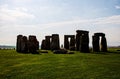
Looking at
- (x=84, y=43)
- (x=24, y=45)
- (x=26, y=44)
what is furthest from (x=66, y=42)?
(x=24, y=45)

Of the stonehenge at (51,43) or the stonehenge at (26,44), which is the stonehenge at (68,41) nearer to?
the stonehenge at (51,43)

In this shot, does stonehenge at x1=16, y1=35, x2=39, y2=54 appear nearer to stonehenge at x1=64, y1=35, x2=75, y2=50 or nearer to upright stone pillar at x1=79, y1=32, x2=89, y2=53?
upright stone pillar at x1=79, y1=32, x2=89, y2=53

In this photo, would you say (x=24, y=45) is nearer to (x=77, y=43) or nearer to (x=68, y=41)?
(x=77, y=43)

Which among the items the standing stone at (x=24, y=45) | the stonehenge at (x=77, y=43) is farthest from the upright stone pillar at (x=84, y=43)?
the standing stone at (x=24, y=45)

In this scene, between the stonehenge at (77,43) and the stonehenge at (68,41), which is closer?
the stonehenge at (77,43)

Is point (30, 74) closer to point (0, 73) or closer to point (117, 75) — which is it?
point (0, 73)

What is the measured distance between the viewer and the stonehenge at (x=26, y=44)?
4175 centimetres

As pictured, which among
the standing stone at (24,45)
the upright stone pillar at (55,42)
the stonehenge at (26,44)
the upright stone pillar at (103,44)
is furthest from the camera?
the upright stone pillar at (55,42)

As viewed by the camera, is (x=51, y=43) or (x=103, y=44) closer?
(x=103, y=44)

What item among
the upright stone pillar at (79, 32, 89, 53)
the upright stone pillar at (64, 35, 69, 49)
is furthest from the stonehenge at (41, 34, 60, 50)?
the upright stone pillar at (79, 32, 89, 53)

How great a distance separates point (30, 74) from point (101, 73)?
543 cm

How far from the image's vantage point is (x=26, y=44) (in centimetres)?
4291

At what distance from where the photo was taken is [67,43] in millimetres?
58188

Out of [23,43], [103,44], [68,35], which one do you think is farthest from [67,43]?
[23,43]
